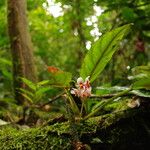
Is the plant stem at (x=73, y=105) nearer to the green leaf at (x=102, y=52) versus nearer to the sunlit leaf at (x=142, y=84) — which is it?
the green leaf at (x=102, y=52)

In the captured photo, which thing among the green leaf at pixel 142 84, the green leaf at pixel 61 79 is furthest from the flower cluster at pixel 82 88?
the green leaf at pixel 142 84

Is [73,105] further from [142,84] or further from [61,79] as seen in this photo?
[142,84]

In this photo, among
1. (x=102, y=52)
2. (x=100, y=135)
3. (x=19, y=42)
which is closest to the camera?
(x=100, y=135)

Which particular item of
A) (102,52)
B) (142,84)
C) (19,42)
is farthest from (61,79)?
(19,42)

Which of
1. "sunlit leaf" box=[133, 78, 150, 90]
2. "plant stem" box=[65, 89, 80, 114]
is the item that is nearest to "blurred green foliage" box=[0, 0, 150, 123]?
"sunlit leaf" box=[133, 78, 150, 90]

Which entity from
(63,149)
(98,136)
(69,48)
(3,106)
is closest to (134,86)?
(98,136)

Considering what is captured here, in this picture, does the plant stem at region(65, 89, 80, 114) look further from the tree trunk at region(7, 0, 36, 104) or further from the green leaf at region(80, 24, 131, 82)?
the tree trunk at region(7, 0, 36, 104)
